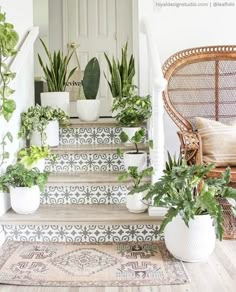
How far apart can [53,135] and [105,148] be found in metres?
0.47

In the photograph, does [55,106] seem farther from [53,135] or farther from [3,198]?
[3,198]

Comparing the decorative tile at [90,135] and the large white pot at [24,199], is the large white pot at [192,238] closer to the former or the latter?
the large white pot at [24,199]

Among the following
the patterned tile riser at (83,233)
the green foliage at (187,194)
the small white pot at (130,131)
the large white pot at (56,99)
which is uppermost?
the large white pot at (56,99)

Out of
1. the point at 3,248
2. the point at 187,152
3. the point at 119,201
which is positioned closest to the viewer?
the point at 3,248

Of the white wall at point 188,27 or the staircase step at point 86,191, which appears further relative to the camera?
the white wall at point 188,27

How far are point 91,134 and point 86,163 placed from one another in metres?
0.36

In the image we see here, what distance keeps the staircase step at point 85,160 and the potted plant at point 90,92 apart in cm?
52

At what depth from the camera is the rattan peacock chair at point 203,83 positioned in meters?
3.49

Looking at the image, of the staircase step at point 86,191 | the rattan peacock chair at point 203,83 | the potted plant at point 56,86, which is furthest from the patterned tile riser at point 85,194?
the potted plant at point 56,86

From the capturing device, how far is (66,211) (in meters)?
2.92

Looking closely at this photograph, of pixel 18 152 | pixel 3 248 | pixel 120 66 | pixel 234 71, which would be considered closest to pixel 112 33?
pixel 120 66

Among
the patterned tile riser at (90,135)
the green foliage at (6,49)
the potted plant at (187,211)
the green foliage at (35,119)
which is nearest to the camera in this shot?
the potted plant at (187,211)

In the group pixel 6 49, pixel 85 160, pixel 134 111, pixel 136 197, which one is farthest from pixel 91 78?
pixel 136 197

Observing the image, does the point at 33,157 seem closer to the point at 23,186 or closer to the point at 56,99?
the point at 23,186
